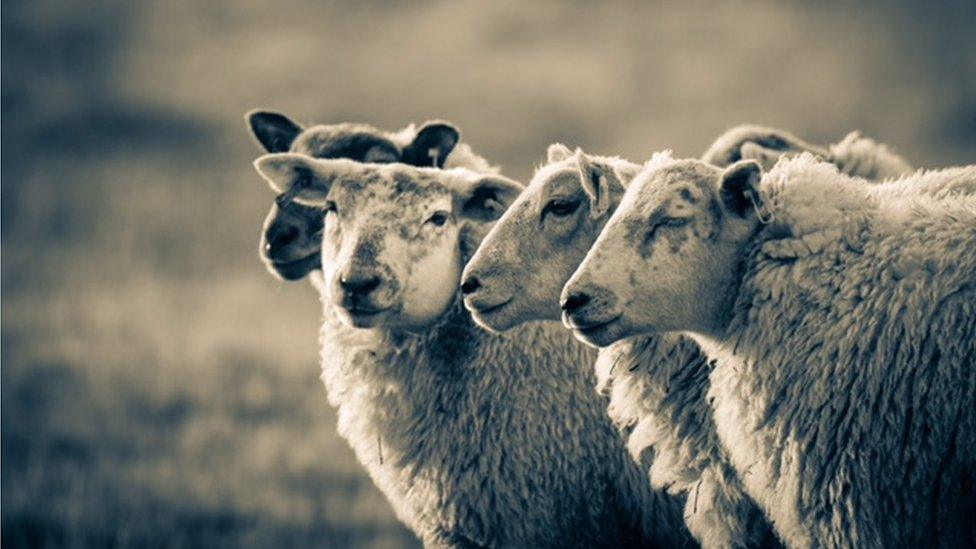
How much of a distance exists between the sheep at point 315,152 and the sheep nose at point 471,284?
1322 millimetres

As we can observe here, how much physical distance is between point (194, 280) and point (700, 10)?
25061mm

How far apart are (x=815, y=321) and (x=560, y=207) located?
94 cm

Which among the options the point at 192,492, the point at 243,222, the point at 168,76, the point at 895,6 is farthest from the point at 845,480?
the point at 895,6

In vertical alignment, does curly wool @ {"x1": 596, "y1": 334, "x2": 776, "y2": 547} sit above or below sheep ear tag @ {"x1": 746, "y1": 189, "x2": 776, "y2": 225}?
below

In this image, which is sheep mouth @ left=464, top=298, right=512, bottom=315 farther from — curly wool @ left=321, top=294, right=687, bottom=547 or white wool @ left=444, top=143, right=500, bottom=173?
white wool @ left=444, top=143, right=500, bottom=173

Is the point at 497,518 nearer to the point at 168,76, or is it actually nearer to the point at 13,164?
the point at 13,164

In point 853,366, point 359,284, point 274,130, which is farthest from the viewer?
point 274,130

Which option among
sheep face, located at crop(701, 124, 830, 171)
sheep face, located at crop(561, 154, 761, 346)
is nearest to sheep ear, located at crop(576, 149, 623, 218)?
sheep face, located at crop(561, 154, 761, 346)

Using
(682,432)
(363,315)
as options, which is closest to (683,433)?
(682,432)

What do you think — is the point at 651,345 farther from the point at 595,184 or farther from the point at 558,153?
the point at 558,153

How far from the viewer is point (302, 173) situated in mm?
5645

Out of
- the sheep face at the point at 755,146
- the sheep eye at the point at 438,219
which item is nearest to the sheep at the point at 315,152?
the sheep eye at the point at 438,219

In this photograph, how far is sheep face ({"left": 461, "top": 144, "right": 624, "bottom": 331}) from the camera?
4.61m

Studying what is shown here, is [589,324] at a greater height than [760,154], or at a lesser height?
lesser
